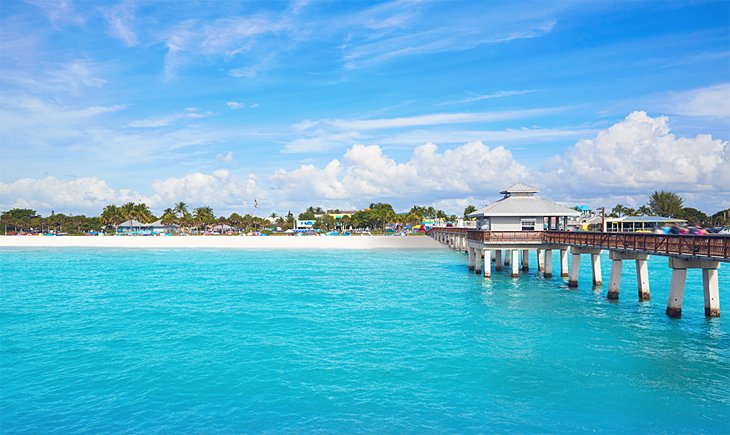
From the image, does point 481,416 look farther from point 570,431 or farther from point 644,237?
point 644,237

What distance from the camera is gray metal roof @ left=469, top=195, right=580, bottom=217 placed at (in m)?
44.2

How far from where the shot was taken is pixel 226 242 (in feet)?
371

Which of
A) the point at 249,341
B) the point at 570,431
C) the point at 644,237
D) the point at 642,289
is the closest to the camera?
the point at 570,431

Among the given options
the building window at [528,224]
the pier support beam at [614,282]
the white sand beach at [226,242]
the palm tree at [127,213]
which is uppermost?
the palm tree at [127,213]

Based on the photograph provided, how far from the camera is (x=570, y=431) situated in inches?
547

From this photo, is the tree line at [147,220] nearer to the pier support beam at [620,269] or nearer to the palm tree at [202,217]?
the palm tree at [202,217]

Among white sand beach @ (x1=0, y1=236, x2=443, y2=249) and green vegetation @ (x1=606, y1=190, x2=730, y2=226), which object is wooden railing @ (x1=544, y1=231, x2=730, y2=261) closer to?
white sand beach @ (x1=0, y1=236, x2=443, y2=249)

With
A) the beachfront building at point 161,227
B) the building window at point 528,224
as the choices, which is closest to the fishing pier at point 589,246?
the building window at point 528,224

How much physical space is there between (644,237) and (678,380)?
1314 centimetres

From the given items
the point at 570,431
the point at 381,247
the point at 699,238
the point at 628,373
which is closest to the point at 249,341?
the point at 570,431

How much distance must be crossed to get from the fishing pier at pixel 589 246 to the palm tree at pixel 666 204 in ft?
337

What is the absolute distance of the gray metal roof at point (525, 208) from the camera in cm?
4419

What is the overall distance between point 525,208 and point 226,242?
8355 centimetres

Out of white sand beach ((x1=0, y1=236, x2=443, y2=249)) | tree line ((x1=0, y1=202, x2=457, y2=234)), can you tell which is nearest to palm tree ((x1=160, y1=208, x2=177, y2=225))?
tree line ((x1=0, y1=202, x2=457, y2=234))
